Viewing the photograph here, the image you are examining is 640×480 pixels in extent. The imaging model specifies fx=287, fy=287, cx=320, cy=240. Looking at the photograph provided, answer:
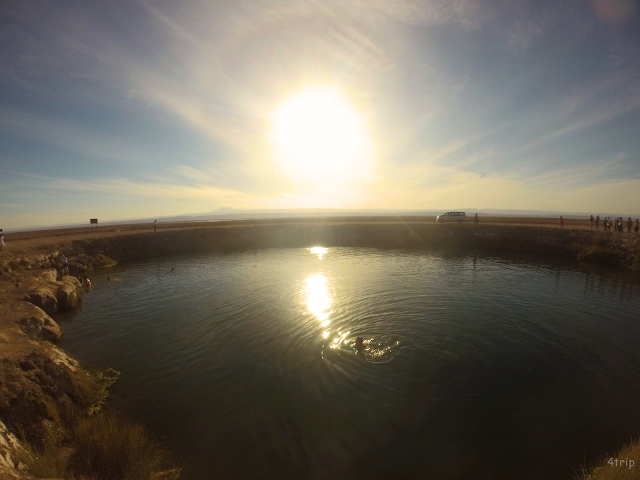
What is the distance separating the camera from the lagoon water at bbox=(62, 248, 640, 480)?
9.51 meters

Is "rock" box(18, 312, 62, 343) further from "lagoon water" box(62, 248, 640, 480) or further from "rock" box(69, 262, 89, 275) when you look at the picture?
"rock" box(69, 262, 89, 275)

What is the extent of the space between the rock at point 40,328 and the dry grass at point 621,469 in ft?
80.8

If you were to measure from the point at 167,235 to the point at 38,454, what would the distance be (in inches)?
2209

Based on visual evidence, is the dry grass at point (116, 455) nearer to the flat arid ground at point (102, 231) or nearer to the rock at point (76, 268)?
the rock at point (76, 268)

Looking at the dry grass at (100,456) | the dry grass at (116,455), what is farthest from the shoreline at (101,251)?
the dry grass at (116,455)

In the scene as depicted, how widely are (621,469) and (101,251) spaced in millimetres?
60315

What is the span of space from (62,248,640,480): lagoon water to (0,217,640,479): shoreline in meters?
2.51


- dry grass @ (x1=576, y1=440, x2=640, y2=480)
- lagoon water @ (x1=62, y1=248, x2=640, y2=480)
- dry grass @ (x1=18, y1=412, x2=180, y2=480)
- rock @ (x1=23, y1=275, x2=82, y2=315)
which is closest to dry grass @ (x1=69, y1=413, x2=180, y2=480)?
dry grass @ (x1=18, y1=412, x2=180, y2=480)

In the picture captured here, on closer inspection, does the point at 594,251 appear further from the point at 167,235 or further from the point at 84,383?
the point at 167,235

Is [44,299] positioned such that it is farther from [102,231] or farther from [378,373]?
[102,231]

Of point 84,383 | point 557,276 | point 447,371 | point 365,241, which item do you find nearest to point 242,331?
point 84,383

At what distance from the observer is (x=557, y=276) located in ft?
105

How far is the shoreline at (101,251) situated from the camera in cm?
1062

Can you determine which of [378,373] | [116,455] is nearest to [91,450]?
[116,455]
